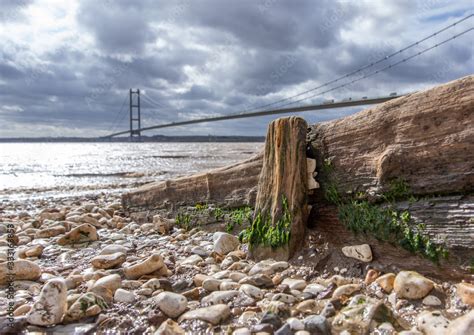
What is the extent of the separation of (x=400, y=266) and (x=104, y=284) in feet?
6.76

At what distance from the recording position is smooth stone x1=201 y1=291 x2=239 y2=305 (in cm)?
253

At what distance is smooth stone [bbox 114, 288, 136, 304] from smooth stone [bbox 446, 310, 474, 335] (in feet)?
6.24

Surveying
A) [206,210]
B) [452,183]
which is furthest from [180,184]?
[452,183]

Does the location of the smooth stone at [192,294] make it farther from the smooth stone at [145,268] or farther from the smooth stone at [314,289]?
the smooth stone at [314,289]

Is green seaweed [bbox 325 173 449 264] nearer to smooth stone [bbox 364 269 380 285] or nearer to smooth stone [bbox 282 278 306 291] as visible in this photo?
smooth stone [bbox 364 269 380 285]

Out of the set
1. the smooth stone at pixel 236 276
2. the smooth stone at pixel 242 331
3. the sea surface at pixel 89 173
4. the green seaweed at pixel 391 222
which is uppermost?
the green seaweed at pixel 391 222

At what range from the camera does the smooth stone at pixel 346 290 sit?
8.09ft

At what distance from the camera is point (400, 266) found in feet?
8.50

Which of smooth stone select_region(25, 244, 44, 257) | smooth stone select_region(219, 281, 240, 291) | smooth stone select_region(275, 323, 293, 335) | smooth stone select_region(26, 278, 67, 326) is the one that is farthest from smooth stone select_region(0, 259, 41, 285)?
smooth stone select_region(275, 323, 293, 335)

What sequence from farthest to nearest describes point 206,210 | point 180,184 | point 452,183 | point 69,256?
point 180,184
point 206,210
point 69,256
point 452,183

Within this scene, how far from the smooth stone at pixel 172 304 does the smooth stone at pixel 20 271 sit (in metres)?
1.31

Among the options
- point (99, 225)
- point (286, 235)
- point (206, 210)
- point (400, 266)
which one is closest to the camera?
point (400, 266)

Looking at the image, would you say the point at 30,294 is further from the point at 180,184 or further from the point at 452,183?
the point at 452,183

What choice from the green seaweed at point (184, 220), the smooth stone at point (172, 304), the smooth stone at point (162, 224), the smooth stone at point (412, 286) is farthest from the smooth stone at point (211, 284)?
the smooth stone at point (162, 224)
